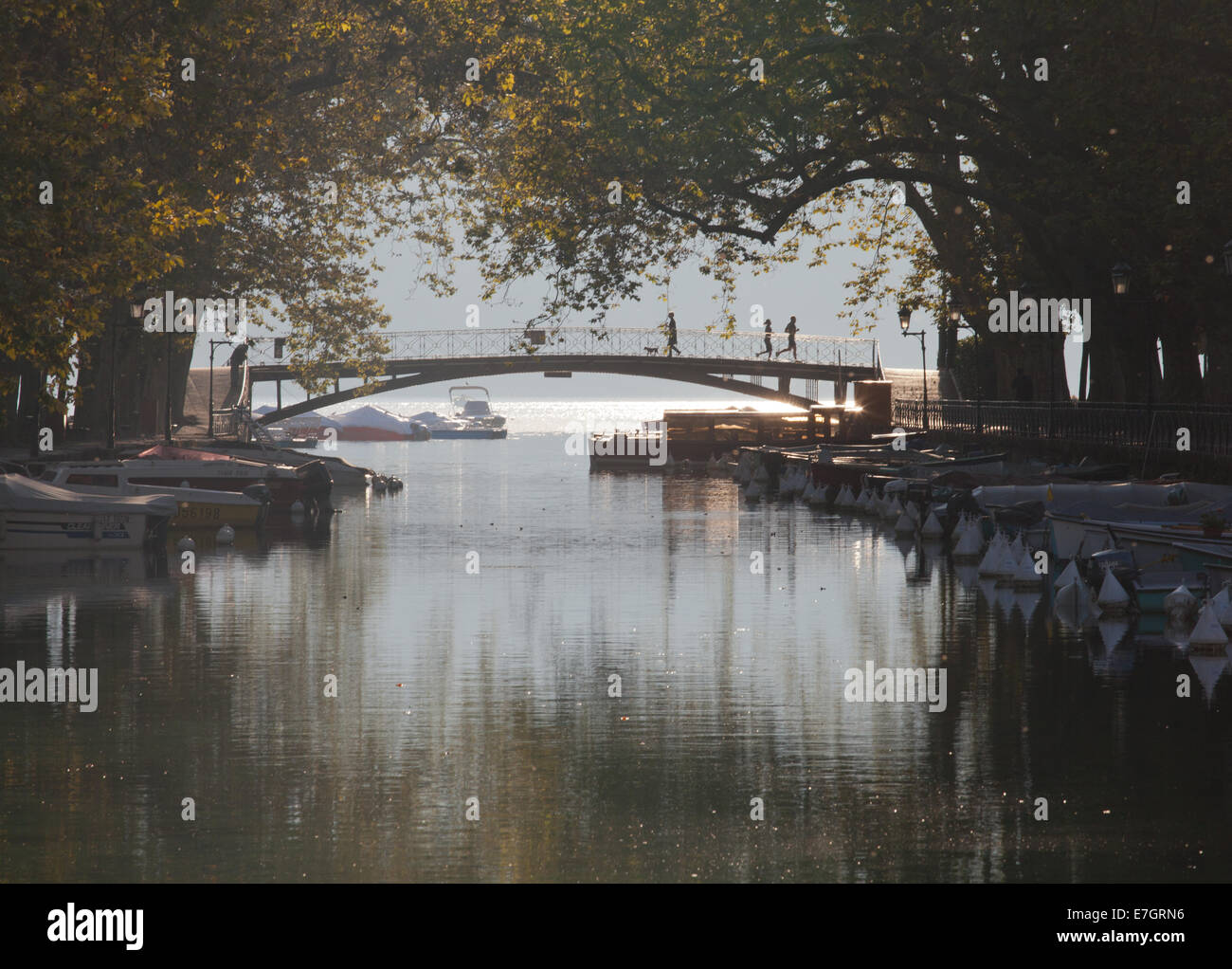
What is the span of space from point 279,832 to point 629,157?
1067 inches

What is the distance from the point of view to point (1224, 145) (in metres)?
26.5

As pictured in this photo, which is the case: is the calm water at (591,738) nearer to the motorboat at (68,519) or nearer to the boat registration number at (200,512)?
the motorboat at (68,519)

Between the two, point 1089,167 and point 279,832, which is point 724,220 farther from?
point 279,832

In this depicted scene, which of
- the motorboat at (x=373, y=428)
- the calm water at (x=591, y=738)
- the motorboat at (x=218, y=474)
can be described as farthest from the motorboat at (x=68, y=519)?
the motorboat at (x=373, y=428)

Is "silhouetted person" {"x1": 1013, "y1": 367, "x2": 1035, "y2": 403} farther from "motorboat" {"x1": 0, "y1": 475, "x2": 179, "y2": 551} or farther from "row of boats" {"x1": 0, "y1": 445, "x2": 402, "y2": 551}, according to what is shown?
"motorboat" {"x1": 0, "y1": 475, "x2": 179, "y2": 551}

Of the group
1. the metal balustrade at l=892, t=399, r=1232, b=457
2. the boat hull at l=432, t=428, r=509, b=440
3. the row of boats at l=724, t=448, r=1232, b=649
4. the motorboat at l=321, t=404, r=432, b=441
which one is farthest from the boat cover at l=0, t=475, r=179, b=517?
the motorboat at l=321, t=404, r=432, b=441

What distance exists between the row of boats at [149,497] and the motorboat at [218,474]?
0.02 meters

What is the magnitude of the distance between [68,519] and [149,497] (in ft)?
5.26

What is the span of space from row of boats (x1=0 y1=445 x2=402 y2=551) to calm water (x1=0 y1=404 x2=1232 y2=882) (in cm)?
426

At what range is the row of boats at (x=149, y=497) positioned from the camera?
28.7 metres

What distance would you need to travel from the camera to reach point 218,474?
37750 millimetres

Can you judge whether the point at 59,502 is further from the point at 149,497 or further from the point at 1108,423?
the point at 1108,423
